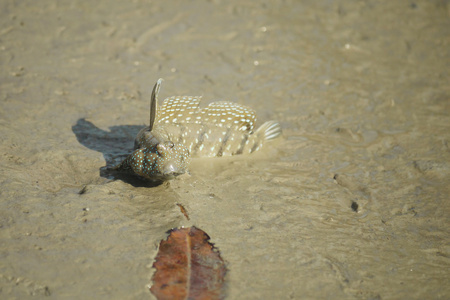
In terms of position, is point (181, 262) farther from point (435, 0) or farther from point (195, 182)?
point (435, 0)

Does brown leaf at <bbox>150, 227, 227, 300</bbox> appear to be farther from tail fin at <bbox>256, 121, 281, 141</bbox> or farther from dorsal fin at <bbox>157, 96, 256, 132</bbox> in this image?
tail fin at <bbox>256, 121, 281, 141</bbox>

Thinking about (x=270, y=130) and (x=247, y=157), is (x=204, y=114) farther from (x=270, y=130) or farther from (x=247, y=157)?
(x=270, y=130)

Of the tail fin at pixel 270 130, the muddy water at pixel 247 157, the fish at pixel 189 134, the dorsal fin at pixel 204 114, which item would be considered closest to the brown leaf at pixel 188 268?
the muddy water at pixel 247 157

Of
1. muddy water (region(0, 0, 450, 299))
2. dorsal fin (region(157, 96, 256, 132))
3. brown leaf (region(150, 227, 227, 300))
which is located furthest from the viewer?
dorsal fin (region(157, 96, 256, 132))

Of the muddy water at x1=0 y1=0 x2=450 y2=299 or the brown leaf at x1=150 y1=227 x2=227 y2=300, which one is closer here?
the brown leaf at x1=150 y1=227 x2=227 y2=300

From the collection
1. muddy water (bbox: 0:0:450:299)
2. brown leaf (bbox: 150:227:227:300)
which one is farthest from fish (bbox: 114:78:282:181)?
brown leaf (bbox: 150:227:227:300)

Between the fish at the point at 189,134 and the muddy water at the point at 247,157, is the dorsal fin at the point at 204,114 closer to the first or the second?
the fish at the point at 189,134

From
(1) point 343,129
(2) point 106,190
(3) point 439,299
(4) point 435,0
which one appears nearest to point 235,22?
(1) point 343,129

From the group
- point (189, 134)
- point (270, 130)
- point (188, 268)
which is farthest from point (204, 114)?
point (188, 268)
